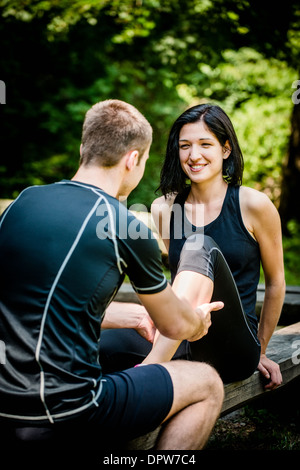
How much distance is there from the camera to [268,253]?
90.6 inches

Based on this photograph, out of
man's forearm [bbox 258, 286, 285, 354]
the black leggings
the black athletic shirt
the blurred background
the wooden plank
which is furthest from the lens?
the blurred background

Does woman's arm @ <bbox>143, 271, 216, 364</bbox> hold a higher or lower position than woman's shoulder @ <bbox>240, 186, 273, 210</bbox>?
lower

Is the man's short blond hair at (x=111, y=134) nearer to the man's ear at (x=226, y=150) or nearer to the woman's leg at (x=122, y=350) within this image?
the man's ear at (x=226, y=150)

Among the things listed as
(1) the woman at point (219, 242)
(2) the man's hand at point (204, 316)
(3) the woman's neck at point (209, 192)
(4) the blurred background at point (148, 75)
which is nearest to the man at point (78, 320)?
(2) the man's hand at point (204, 316)

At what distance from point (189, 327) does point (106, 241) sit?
0.48 metres

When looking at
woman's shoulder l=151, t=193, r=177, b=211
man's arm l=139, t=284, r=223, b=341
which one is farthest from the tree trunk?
man's arm l=139, t=284, r=223, b=341

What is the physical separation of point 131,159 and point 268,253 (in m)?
0.98

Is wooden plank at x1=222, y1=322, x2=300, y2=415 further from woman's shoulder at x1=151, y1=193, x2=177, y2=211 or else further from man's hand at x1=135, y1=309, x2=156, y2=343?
woman's shoulder at x1=151, y1=193, x2=177, y2=211

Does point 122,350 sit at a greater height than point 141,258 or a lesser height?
lesser

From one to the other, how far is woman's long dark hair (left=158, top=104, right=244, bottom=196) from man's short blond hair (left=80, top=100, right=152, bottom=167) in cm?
80

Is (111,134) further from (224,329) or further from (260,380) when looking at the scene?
(260,380)

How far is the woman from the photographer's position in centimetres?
195

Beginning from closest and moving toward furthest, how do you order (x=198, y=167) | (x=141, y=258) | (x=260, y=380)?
(x=141, y=258), (x=260, y=380), (x=198, y=167)

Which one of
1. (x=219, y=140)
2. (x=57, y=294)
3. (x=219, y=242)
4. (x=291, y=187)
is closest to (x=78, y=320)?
(x=57, y=294)
